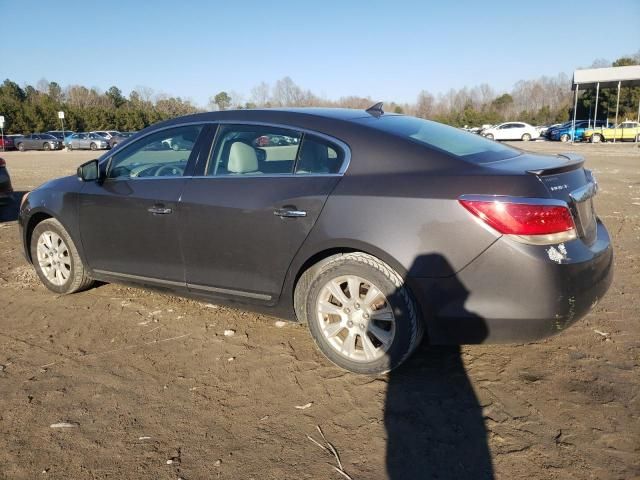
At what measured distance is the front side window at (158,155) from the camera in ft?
13.2

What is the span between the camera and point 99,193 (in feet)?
14.3

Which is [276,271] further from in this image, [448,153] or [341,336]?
[448,153]

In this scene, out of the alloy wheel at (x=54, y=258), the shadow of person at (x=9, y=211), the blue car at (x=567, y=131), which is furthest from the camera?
the blue car at (x=567, y=131)

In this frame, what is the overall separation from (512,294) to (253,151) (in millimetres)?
1995

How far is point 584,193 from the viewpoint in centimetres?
317

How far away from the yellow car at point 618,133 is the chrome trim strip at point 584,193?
39.7 meters

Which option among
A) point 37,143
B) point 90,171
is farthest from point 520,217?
point 37,143

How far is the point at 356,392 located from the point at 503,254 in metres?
1.15

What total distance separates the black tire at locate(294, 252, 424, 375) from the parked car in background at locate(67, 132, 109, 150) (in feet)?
150

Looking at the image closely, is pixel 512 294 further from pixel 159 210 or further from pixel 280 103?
pixel 280 103

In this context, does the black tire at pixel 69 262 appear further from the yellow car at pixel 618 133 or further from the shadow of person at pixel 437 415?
the yellow car at pixel 618 133

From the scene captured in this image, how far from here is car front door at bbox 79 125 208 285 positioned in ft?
13.0

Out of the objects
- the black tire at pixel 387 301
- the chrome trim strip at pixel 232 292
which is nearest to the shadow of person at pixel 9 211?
the chrome trim strip at pixel 232 292

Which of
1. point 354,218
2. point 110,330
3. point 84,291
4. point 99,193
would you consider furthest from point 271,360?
point 84,291
